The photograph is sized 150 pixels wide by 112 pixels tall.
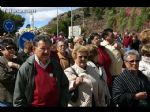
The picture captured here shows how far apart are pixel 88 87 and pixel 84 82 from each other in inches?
3.7

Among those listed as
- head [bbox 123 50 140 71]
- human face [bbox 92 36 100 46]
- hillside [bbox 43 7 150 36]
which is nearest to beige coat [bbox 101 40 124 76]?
human face [bbox 92 36 100 46]

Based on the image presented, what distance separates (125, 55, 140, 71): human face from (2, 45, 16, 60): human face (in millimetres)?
1867

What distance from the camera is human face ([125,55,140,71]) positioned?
250 inches

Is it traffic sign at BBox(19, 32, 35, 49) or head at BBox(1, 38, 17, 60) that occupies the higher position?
traffic sign at BBox(19, 32, 35, 49)

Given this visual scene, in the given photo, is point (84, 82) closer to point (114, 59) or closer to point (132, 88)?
point (132, 88)

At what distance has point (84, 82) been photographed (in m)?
6.75

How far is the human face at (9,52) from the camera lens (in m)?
7.34

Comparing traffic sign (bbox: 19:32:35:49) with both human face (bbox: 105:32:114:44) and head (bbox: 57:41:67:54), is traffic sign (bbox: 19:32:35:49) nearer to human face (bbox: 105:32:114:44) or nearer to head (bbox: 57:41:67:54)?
human face (bbox: 105:32:114:44)

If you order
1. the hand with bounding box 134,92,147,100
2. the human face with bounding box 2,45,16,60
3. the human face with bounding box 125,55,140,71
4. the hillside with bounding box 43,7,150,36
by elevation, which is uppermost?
the hillside with bounding box 43,7,150,36

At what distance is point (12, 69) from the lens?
7254 mm

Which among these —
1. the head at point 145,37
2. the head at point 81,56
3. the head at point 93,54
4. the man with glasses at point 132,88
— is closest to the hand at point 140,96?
the man with glasses at point 132,88

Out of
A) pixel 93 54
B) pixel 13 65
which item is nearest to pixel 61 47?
pixel 93 54
